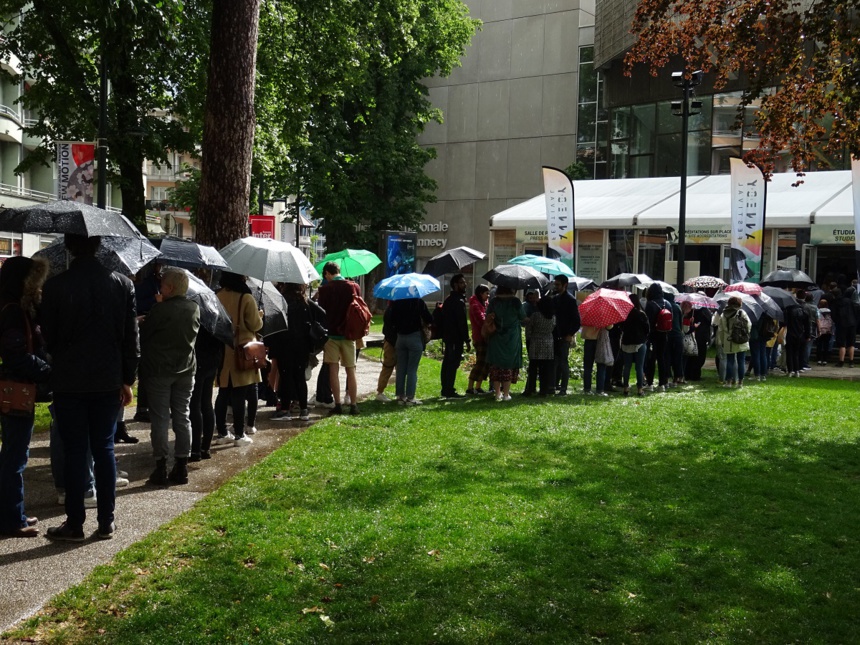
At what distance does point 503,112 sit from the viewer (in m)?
47.3

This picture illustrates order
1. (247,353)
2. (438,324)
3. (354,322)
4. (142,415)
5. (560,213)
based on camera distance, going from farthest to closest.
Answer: (560,213)
(438,324)
(354,322)
(142,415)
(247,353)

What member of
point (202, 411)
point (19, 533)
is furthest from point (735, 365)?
point (19, 533)

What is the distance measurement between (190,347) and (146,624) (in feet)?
10.1

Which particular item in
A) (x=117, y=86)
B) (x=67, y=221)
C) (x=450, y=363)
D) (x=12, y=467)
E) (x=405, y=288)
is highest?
(x=117, y=86)

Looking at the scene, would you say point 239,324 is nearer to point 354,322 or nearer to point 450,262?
point 354,322

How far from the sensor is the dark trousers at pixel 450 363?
1453 cm

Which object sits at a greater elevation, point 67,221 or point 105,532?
point 67,221

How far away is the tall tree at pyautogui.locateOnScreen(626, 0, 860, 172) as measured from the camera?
35.0ft

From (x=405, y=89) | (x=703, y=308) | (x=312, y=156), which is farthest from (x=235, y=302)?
(x=405, y=89)

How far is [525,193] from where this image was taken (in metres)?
A: 46.7

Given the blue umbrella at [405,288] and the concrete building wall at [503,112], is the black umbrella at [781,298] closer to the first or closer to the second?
the blue umbrella at [405,288]

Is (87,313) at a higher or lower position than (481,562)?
higher

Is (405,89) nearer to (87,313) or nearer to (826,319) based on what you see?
(826,319)

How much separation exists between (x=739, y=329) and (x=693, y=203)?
14.4 m
